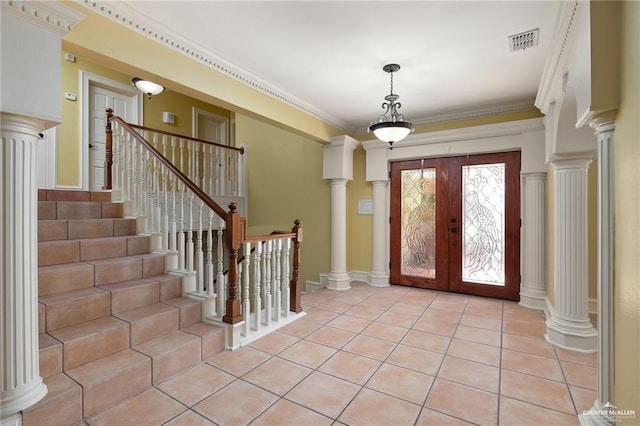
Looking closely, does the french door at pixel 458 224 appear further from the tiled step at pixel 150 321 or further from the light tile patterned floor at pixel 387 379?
the tiled step at pixel 150 321

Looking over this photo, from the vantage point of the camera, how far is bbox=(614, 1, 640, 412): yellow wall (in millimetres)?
1229

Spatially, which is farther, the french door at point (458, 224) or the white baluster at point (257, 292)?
the french door at point (458, 224)

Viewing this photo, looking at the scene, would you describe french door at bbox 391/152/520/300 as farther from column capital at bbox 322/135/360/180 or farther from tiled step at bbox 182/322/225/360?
tiled step at bbox 182/322/225/360

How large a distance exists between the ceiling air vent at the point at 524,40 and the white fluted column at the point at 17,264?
10.6ft

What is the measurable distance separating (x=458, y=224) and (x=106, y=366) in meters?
4.24

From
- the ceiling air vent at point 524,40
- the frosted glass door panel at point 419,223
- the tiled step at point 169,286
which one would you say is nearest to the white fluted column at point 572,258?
the ceiling air vent at point 524,40

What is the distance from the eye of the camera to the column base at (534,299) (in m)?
3.76

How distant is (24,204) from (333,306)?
10.4 feet

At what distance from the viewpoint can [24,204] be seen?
152cm

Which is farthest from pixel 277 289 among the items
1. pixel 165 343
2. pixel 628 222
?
pixel 628 222

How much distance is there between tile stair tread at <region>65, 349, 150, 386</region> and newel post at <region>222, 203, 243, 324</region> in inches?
28.3

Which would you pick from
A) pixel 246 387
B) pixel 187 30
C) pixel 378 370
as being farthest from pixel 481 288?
pixel 187 30

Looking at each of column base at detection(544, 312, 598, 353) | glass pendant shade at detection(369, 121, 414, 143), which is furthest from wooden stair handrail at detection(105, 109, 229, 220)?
column base at detection(544, 312, 598, 353)

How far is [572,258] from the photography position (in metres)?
2.76
